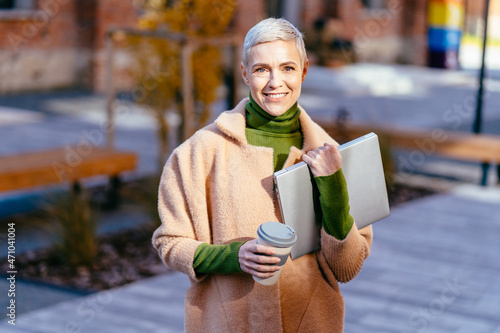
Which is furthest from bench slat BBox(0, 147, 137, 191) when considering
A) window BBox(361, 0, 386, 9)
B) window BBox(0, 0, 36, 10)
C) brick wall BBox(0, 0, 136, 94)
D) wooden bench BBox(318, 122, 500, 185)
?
window BBox(361, 0, 386, 9)

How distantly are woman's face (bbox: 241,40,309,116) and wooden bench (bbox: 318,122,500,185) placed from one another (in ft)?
23.6

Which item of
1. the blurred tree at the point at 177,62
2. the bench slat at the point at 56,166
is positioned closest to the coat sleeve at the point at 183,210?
the bench slat at the point at 56,166

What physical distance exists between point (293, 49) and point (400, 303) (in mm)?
3822

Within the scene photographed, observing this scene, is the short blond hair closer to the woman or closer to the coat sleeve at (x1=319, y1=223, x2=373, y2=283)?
the woman

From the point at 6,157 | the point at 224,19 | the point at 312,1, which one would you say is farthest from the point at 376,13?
the point at 6,157

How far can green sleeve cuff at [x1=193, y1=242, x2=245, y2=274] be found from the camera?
7.23 ft

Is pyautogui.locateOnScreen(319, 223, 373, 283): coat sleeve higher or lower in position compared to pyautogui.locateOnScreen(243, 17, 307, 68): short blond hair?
lower

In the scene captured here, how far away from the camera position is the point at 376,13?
24781mm

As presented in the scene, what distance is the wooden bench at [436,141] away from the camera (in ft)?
31.2

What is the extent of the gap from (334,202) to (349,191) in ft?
0.36

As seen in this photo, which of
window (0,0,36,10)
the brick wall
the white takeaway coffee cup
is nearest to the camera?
the white takeaway coffee cup

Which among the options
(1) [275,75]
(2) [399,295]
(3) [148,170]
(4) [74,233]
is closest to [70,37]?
(3) [148,170]

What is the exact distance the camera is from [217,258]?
2232mm

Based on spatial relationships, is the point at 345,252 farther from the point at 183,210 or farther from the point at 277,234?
the point at 183,210
